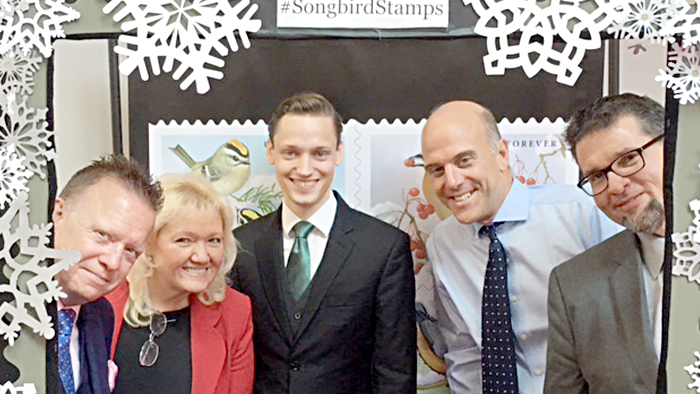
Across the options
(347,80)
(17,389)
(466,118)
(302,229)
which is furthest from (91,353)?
(466,118)

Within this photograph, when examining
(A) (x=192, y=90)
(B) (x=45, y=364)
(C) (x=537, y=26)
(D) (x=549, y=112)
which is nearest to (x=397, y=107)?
(D) (x=549, y=112)

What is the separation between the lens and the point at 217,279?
1.75 m

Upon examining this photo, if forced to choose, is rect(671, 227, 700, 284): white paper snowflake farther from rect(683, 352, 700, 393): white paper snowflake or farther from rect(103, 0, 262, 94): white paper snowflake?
rect(103, 0, 262, 94): white paper snowflake

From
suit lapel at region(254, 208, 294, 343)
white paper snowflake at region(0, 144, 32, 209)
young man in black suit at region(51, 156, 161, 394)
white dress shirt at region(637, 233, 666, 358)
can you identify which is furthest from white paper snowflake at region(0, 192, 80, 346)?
white dress shirt at region(637, 233, 666, 358)

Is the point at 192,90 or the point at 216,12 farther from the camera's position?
the point at 192,90

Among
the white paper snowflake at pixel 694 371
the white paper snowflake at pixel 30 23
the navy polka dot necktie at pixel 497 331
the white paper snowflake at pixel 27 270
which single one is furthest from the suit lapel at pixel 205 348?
the white paper snowflake at pixel 694 371

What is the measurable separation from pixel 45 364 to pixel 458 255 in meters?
1.07

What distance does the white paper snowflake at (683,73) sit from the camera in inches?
43.9

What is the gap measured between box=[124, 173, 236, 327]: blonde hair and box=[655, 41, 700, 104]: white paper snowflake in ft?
3.36

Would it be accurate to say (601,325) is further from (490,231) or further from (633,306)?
(490,231)

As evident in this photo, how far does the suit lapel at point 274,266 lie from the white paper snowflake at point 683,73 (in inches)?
39.9

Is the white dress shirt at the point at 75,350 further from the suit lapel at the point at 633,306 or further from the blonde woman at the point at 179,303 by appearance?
the suit lapel at the point at 633,306

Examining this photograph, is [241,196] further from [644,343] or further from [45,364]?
[644,343]

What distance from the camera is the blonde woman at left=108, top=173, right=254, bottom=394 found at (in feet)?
5.48
